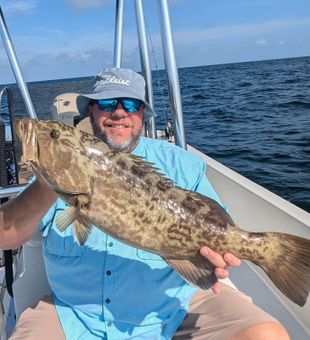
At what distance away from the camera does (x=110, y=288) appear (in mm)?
2914

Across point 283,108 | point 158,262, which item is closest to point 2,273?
point 158,262

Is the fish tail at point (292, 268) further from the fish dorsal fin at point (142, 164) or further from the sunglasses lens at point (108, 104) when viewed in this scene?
the sunglasses lens at point (108, 104)

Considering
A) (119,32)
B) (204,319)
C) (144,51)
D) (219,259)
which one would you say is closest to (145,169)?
(219,259)

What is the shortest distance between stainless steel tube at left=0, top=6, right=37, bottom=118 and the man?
1644mm

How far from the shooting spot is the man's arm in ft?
8.43

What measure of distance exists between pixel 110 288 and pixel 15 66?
8.66 feet

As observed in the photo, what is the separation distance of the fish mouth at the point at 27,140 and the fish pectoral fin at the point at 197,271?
94 centimetres

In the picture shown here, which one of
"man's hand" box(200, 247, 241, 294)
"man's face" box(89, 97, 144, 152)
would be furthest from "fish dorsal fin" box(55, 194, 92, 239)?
"man's face" box(89, 97, 144, 152)

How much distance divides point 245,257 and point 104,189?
0.85 m

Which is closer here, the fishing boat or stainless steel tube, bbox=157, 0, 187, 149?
the fishing boat

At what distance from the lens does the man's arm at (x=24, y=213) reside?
2.57 metres

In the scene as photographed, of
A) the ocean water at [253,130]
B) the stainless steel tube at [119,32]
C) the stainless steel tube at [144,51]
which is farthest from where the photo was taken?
the ocean water at [253,130]

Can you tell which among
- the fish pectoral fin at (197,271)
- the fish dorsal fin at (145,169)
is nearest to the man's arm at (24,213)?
the fish dorsal fin at (145,169)

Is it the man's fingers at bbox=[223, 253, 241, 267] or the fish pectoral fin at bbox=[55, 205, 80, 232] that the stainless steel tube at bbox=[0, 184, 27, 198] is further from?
the man's fingers at bbox=[223, 253, 241, 267]
